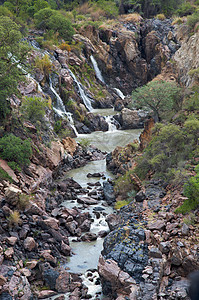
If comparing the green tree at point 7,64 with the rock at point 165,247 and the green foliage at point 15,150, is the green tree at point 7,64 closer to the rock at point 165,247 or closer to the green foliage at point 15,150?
the green foliage at point 15,150

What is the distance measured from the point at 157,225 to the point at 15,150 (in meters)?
10.4

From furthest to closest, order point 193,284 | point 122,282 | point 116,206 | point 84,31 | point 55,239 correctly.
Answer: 1. point 84,31
2. point 116,206
3. point 55,239
4. point 122,282
5. point 193,284

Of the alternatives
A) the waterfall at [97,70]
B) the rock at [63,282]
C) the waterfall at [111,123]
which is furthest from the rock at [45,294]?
the waterfall at [97,70]

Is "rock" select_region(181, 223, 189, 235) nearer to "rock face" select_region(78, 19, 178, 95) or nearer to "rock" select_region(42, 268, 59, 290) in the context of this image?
"rock" select_region(42, 268, 59, 290)

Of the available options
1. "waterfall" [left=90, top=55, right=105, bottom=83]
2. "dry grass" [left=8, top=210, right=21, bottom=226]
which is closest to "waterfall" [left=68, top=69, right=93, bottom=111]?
"waterfall" [left=90, top=55, right=105, bottom=83]

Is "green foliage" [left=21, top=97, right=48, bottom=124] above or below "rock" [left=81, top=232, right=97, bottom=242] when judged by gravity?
above

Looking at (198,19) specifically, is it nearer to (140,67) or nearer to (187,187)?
(140,67)

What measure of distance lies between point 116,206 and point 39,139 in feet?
30.3

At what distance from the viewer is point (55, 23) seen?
165ft

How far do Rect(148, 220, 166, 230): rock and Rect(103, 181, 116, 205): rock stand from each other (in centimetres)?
794

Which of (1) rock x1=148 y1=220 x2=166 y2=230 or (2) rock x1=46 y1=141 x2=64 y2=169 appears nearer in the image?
(1) rock x1=148 y1=220 x2=166 y2=230

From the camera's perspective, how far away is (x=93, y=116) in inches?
1613

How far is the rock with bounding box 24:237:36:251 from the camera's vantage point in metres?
12.7

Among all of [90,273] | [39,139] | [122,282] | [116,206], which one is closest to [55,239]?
[90,273]
